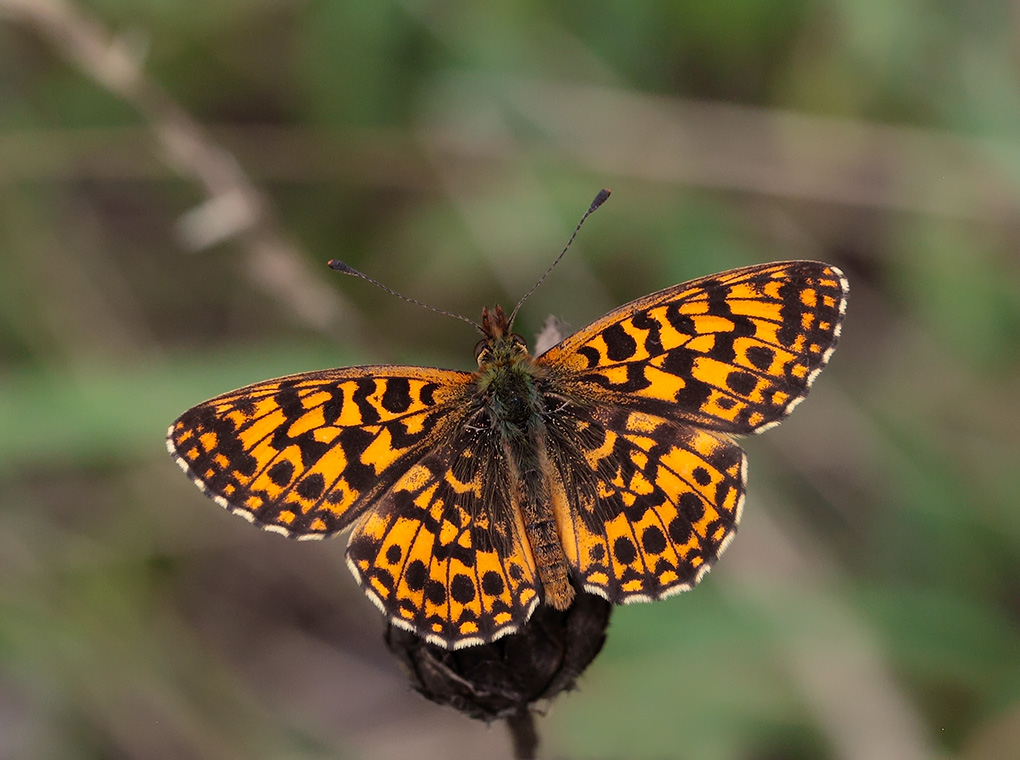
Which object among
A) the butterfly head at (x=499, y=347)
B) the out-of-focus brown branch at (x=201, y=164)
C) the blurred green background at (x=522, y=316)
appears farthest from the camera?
the blurred green background at (x=522, y=316)

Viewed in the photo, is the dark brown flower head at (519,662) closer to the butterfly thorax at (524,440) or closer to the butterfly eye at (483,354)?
the butterfly thorax at (524,440)

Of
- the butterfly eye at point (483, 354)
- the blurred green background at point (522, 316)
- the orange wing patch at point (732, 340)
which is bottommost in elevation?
the blurred green background at point (522, 316)

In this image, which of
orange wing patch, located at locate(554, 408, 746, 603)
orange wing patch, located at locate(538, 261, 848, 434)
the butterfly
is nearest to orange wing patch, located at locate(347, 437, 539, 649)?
the butterfly

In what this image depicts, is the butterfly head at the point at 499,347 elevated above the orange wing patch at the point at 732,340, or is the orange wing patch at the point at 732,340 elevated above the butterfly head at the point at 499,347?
the orange wing patch at the point at 732,340

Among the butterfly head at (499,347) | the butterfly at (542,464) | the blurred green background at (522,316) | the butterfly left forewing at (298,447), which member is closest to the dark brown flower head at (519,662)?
the butterfly at (542,464)

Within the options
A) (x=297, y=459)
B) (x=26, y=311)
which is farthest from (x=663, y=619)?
(x=26, y=311)

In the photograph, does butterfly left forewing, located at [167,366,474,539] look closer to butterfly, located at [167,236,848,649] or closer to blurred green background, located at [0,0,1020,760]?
butterfly, located at [167,236,848,649]
